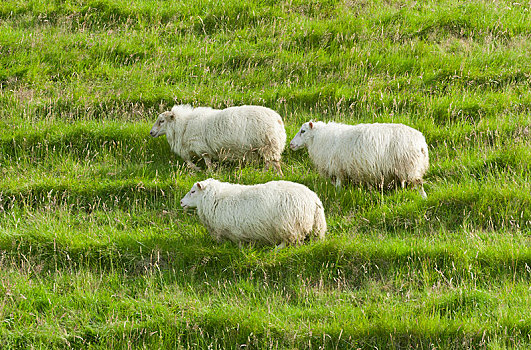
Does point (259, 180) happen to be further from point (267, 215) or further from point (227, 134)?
point (267, 215)

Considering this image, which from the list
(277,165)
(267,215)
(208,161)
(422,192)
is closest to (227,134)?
(208,161)

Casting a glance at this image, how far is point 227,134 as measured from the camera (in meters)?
9.67

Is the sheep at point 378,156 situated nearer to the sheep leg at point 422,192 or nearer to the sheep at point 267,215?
the sheep leg at point 422,192

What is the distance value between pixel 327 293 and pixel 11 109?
7023 mm

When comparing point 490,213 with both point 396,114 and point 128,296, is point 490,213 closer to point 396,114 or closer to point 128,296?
point 396,114

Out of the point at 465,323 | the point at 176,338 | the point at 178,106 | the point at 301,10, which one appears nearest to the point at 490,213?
the point at 465,323

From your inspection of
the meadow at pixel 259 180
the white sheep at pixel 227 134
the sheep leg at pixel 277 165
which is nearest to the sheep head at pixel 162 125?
the white sheep at pixel 227 134

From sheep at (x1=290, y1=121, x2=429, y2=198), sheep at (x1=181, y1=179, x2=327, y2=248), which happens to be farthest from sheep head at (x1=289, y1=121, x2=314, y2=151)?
sheep at (x1=181, y1=179, x2=327, y2=248)

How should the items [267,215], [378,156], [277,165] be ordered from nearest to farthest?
1. [267,215]
2. [378,156]
3. [277,165]

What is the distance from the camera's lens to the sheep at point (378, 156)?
837 centimetres

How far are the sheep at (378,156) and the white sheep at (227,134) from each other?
0.94 metres

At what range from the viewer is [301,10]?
45.6 ft

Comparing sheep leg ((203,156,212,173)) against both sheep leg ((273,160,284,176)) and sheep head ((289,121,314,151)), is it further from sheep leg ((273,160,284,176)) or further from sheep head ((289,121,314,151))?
sheep head ((289,121,314,151))

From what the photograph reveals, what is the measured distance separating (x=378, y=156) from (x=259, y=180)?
1759mm
